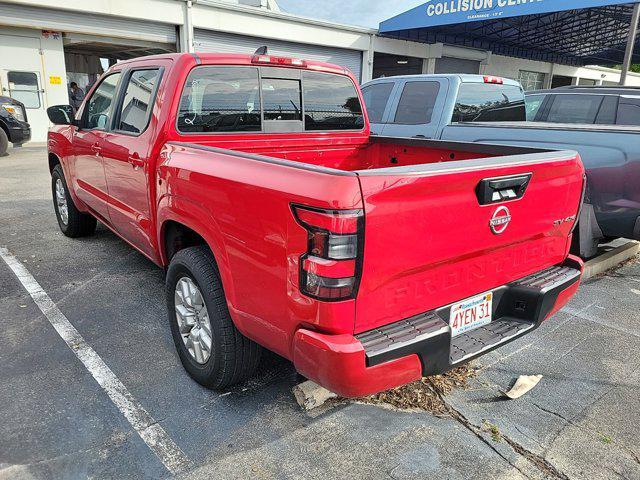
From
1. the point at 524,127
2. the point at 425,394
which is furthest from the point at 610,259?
the point at 425,394

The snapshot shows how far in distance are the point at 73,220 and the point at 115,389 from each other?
322cm

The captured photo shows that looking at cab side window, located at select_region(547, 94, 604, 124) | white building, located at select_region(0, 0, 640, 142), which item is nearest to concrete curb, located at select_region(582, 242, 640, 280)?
cab side window, located at select_region(547, 94, 604, 124)

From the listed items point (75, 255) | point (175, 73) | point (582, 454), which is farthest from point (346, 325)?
point (75, 255)

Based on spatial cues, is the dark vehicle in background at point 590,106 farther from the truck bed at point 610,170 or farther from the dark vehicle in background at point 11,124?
the dark vehicle in background at point 11,124

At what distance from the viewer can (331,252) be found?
189 centimetres

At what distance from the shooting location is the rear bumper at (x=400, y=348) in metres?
1.95

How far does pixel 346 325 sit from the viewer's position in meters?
1.98

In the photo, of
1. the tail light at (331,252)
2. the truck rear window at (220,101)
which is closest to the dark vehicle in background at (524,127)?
the truck rear window at (220,101)

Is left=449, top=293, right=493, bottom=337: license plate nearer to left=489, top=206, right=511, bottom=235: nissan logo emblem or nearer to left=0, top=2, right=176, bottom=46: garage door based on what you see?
left=489, top=206, right=511, bottom=235: nissan logo emblem

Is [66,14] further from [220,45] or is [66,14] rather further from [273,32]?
[273,32]

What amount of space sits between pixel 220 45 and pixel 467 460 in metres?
17.8

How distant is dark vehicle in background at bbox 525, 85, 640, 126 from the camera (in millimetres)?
6363

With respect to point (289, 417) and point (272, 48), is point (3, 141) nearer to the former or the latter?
point (272, 48)

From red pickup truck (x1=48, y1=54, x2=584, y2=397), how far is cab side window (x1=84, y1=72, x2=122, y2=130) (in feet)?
0.45
